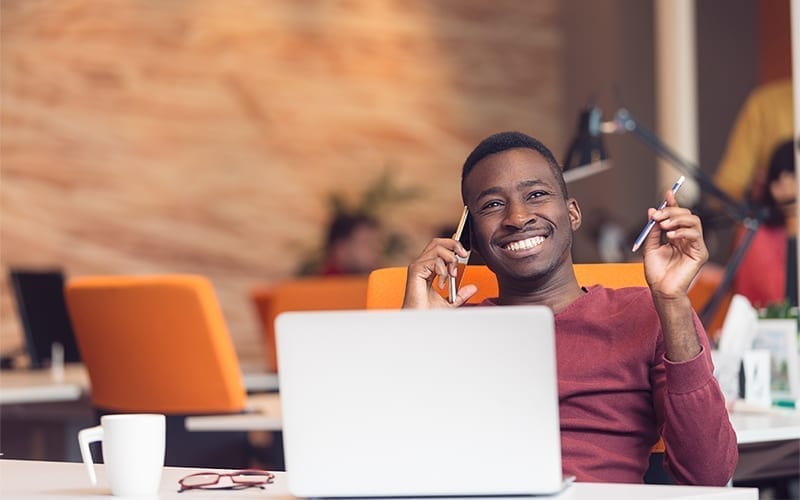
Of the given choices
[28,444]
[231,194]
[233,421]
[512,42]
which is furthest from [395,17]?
[233,421]

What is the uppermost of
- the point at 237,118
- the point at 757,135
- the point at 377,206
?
the point at 237,118

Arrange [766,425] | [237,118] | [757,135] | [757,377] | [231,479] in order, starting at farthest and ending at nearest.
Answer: [237,118] < [757,135] < [757,377] < [766,425] < [231,479]

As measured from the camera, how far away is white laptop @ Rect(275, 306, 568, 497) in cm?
145

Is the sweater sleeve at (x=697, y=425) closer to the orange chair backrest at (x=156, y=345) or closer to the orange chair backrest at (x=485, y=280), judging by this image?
the orange chair backrest at (x=485, y=280)

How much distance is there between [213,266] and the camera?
28.5 feet

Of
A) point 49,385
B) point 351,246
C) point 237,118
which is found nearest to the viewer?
point 49,385

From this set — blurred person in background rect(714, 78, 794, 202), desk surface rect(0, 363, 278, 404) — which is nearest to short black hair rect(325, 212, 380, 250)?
blurred person in background rect(714, 78, 794, 202)

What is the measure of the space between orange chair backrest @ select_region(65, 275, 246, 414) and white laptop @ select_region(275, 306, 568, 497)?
2506 millimetres

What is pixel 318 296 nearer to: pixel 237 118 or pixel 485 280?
pixel 485 280

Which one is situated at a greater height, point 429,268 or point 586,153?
point 586,153

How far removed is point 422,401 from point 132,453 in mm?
423

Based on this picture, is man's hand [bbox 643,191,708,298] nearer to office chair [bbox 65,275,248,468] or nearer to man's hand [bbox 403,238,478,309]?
man's hand [bbox 403,238,478,309]

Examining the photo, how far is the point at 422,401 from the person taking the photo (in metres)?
1.47

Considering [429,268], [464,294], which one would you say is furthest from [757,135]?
[429,268]
